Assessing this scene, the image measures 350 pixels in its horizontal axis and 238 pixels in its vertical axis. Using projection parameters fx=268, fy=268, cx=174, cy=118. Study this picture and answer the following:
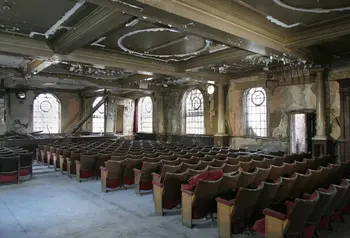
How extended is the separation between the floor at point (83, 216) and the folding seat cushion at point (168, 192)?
7.0 inches

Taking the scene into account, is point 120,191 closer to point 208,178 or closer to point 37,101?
point 208,178

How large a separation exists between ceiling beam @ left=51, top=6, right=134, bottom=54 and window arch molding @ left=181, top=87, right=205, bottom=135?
8.43m

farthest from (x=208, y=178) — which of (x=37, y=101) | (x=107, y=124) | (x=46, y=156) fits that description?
(x=37, y=101)

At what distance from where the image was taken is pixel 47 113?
17.2m

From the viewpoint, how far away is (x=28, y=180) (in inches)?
290

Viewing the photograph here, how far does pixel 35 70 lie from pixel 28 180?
401cm

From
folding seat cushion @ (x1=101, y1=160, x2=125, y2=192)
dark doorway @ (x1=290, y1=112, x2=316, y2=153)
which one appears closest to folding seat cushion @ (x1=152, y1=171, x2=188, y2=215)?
folding seat cushion @ (x1=101, y1=160, x2=125, y2=192)

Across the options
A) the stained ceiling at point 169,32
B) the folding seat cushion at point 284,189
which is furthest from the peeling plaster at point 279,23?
the folding seat cushion at point 284,189

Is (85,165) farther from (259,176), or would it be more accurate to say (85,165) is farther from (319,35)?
(319,35)

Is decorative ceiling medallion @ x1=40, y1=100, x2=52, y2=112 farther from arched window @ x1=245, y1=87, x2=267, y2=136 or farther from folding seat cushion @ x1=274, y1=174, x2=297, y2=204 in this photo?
folding seat cushion @ x1=274, y1=174, x2=297, y2=204

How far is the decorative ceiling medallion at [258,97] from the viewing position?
11.4 meters

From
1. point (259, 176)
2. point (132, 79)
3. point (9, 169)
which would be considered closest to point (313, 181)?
point (259, 176)

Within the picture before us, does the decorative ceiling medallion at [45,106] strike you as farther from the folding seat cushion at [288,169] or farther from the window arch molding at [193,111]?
the folding seat cushion at [288,169]

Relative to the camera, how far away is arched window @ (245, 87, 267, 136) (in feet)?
37.3
